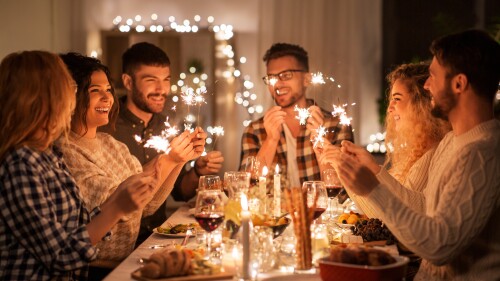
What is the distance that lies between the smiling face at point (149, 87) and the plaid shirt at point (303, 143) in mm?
670

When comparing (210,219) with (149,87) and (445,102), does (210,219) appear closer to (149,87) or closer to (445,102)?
(445,102)

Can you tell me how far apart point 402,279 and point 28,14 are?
4.61 m

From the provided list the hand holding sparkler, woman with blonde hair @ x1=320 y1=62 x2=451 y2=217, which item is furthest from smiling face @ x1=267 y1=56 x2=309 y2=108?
the hand holding sparkler

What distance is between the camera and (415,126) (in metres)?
3.22

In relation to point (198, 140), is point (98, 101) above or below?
above

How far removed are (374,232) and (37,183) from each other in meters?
1.38

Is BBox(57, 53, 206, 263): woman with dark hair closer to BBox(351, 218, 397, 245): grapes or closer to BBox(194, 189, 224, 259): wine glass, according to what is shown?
BBox(194, 189, 224, 259): wine glass

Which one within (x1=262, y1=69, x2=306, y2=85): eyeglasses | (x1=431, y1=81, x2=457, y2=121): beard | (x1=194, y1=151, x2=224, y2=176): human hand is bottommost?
(x1=194, y1=151, x2=224, y2=176): human hand

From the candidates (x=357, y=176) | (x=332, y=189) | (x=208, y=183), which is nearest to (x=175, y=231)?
(x=208, y=183)

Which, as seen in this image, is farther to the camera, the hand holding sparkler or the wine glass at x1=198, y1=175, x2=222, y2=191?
the hand holding sparkler

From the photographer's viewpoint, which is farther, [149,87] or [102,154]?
[149,87]

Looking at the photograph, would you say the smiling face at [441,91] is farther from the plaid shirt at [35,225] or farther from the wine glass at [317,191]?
the plaid shirt at [35,225]

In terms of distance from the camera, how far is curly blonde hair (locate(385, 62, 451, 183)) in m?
3.19

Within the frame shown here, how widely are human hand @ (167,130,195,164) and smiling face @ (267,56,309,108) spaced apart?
4.39 feet
